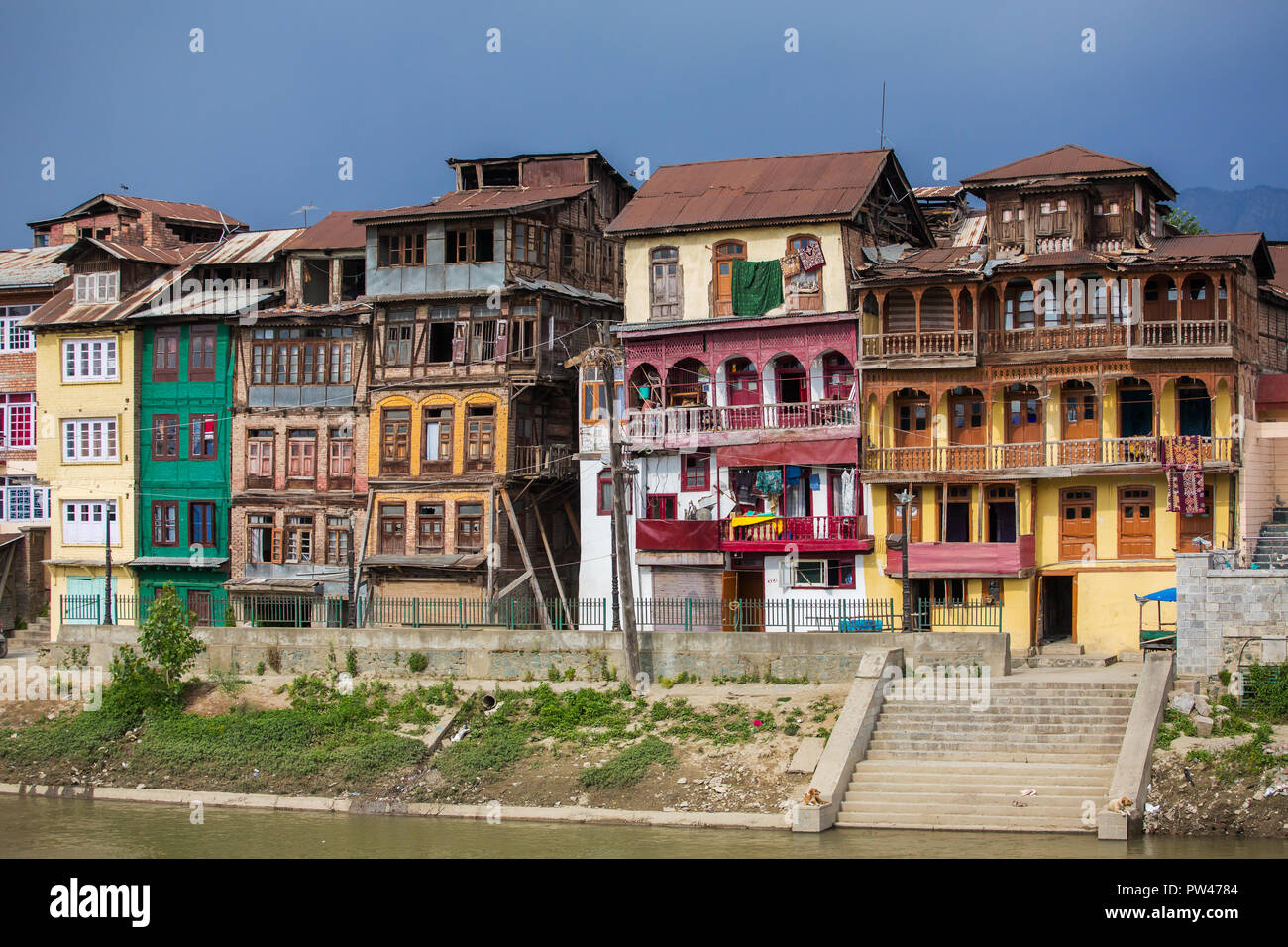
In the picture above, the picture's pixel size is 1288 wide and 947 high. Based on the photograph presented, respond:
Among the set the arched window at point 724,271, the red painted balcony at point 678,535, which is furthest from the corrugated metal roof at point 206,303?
the red painted balcony at point 678,535

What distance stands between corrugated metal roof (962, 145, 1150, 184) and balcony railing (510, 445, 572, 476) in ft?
50.0

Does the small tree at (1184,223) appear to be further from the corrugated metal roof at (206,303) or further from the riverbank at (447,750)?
the corrugated metal roof at (206,303)

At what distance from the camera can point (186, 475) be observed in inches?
2168

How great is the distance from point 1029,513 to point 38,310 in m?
36.3

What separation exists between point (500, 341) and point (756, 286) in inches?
336

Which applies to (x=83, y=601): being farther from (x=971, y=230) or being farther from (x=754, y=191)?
(x=971, y=230)

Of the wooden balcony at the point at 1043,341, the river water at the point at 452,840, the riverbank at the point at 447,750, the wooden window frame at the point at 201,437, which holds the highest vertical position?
the wooden balcony at the point at 1043,341

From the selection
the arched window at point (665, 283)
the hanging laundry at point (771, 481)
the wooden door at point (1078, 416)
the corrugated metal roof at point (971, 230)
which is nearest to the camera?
the wooden door at point (1078, 416)

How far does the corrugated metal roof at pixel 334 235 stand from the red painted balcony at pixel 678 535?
47.1 feet

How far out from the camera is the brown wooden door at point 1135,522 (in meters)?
42.7

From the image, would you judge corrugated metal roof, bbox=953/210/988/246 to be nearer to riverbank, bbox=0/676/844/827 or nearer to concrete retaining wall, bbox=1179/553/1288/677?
concrete retaining wall, bbox=1179/553/1288/677
